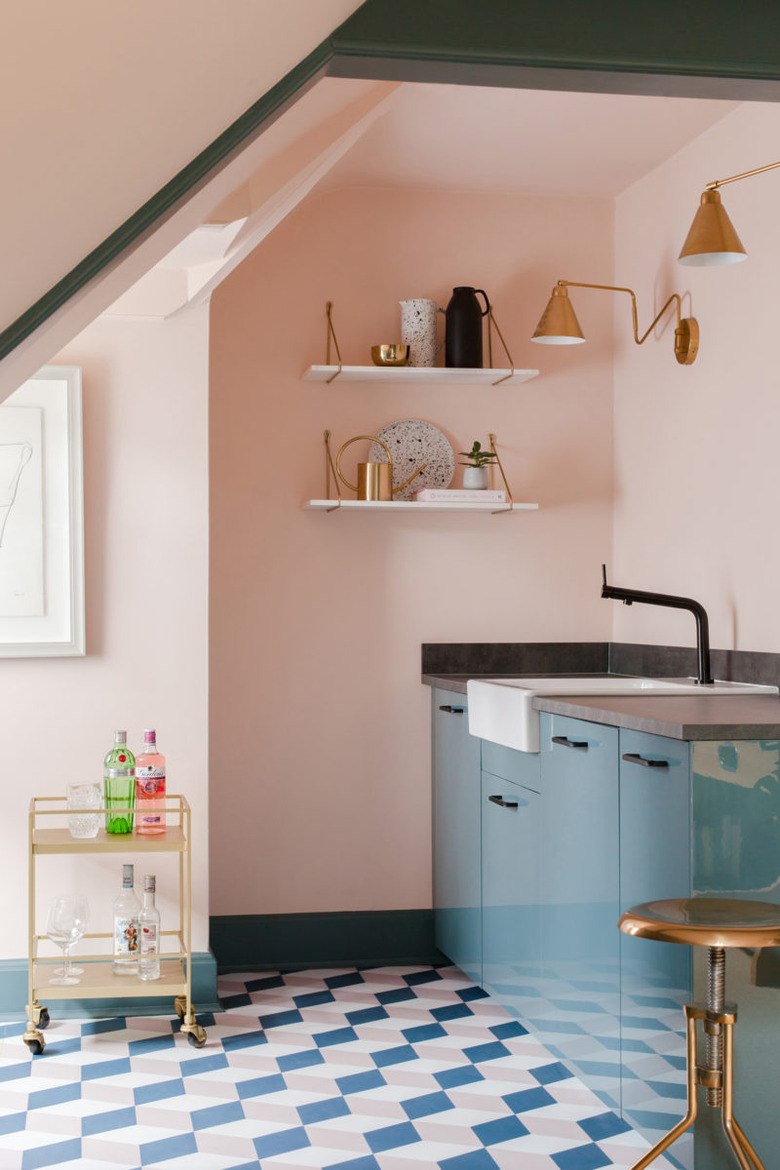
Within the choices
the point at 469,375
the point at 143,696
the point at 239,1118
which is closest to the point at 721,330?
the point at 469,375

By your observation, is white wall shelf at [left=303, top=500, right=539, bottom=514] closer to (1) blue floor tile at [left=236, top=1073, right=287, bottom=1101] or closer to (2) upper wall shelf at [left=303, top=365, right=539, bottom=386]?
(2) upper wall shelf at [left=303, top=365, right=539, bottom=386]

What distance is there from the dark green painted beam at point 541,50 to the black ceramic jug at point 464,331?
242cm

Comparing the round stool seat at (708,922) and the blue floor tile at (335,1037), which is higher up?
the round stool seat at (708,922)

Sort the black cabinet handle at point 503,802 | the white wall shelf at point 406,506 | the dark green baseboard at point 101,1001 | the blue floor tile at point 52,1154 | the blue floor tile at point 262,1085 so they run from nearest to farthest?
the blue floor tile at point 52,1154 < the blue floor tile at point 262,1085 < the black cabinet handle at point 503,802 < the dark green baseboard at point 101,1001 < the white wall shelf at point 406,506

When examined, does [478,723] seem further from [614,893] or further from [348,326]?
[348,326]

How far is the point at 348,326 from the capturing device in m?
3.88

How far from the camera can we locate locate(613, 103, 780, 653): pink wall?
9.81 feet

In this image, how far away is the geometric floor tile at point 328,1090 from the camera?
7.77 ft

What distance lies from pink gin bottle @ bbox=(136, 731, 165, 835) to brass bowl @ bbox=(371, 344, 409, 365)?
142 cm

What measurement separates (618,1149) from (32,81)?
7.63ft

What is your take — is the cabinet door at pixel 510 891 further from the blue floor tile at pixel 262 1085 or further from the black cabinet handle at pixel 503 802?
the blue floor tile at pixel 262 1085

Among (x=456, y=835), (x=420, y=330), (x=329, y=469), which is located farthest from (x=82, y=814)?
(x=420, y=330)

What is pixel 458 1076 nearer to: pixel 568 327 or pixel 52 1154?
pixel 52 1154

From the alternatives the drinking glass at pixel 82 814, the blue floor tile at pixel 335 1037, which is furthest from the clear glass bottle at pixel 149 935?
the blue floor tile at pixel 335 1037
